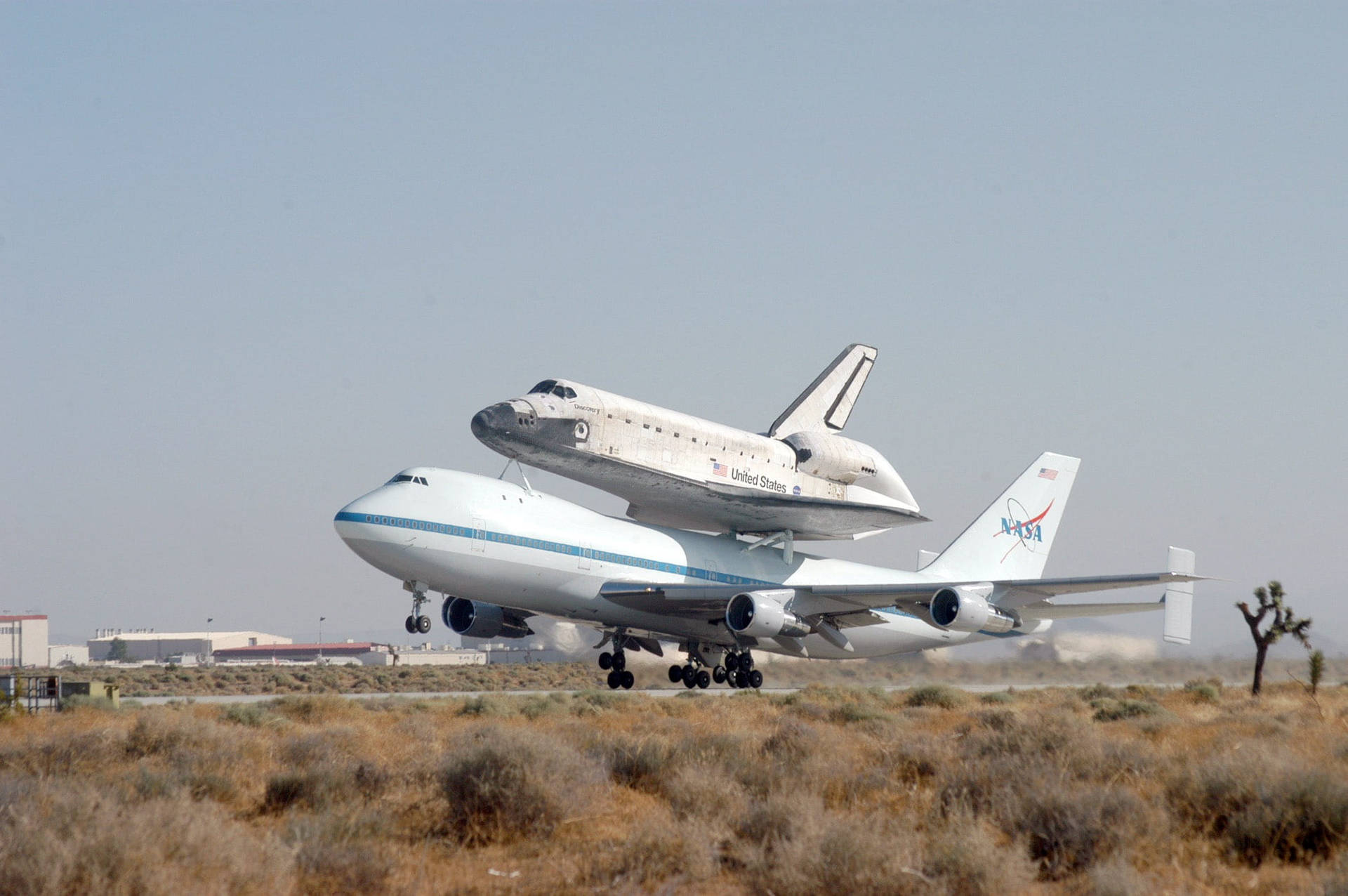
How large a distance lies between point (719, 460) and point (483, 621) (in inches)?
351

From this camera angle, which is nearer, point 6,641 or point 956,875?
point 956,875

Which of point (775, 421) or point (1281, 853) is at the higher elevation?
point (775, 421)

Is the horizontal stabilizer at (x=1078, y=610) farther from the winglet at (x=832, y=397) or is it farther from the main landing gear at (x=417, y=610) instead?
the main landing gear at (x=417, y=610)

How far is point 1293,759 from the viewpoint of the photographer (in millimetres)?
12844

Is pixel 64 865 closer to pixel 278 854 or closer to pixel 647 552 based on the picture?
pixel 278 854

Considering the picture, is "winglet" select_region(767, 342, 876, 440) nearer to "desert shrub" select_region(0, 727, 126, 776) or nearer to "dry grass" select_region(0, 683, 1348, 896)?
"dry grass" select_region(0, 683, 1348, 896)

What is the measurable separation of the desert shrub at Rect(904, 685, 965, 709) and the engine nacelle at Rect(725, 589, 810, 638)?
366 cm

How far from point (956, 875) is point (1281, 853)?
11.3 ft

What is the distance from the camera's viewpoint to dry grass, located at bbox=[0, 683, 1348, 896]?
934cm

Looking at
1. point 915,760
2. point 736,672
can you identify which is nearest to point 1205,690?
point 736,672

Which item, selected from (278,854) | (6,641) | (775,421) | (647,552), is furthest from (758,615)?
(6,641)

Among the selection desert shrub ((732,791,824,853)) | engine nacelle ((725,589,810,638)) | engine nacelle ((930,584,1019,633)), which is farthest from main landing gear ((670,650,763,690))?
desert shrub ((732,791,824,853))

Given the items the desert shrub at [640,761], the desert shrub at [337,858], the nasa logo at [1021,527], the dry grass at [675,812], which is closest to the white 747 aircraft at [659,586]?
the nasa logo at [1021,527]

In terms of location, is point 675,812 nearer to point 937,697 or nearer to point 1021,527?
point 937,697
